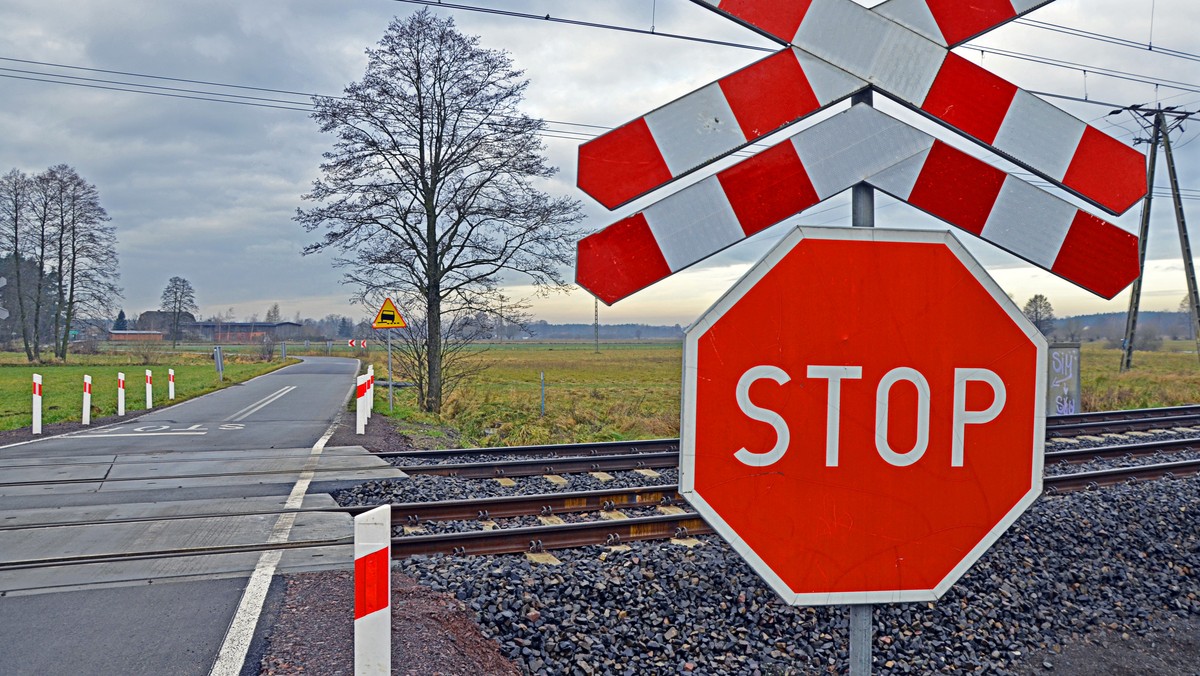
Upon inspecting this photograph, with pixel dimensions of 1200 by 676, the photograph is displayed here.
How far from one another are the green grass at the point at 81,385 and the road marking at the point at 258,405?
7.51 ft

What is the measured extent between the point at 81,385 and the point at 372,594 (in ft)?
98.7

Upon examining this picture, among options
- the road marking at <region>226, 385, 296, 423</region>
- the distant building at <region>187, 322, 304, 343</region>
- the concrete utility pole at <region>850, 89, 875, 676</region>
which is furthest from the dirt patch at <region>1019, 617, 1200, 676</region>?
the distant building at <region>187, 322, 304, 343</region>

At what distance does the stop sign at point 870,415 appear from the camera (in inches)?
65.6

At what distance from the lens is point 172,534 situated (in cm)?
670

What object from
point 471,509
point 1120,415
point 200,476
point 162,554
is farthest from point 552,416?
point 1120,415

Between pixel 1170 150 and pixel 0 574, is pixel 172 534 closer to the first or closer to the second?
pixel 0 574

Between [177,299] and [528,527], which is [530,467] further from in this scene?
[177,299]

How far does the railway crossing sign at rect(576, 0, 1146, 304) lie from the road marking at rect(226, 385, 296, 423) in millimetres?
16835

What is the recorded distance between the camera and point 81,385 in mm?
27531

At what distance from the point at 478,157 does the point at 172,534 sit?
1283cm

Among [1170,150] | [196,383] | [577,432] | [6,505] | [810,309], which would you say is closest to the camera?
[810,309]

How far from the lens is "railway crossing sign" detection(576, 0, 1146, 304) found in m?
1.71

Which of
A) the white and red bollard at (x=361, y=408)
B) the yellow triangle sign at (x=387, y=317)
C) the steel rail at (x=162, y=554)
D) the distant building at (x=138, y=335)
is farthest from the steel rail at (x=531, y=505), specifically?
the distant building at (x=138, y=335)

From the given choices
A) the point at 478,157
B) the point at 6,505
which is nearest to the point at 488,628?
the point at 6,505
